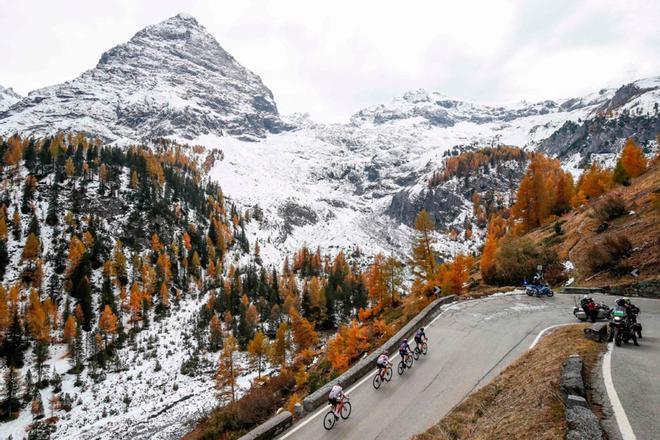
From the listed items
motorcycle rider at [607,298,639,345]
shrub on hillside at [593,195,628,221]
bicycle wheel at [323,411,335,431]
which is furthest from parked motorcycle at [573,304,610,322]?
shrub on hillside at [593,195,628,221]

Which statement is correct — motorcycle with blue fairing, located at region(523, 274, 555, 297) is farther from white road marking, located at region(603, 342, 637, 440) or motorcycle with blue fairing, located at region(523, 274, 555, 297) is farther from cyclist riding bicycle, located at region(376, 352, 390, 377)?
cyclist riding bicycle, located at region(376, 352, 390, 377)

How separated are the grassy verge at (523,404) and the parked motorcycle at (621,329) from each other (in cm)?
108

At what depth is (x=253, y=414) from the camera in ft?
52.4

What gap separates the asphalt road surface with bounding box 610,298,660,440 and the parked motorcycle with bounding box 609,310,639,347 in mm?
280

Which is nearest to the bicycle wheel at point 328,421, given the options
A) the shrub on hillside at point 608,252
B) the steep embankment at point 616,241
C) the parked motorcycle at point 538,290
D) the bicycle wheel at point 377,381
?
the bicycle wheel at point 377,381

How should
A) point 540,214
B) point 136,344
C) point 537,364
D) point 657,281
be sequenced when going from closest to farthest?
point 537,364 → point 657,281 → point 540,214 → point 136,344

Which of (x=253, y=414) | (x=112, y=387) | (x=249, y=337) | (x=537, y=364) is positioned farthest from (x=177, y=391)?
(x=537, y=364)

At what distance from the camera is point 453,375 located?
51.2 ft

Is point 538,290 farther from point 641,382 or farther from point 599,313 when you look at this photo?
point 641,382

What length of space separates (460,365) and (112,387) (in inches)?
3077

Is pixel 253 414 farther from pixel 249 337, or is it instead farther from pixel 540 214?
pixel 249 337

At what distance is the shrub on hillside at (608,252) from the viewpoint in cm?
2784

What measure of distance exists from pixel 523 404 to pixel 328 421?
6762mm

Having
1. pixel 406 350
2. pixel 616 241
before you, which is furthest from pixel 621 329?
pixel 616 241
